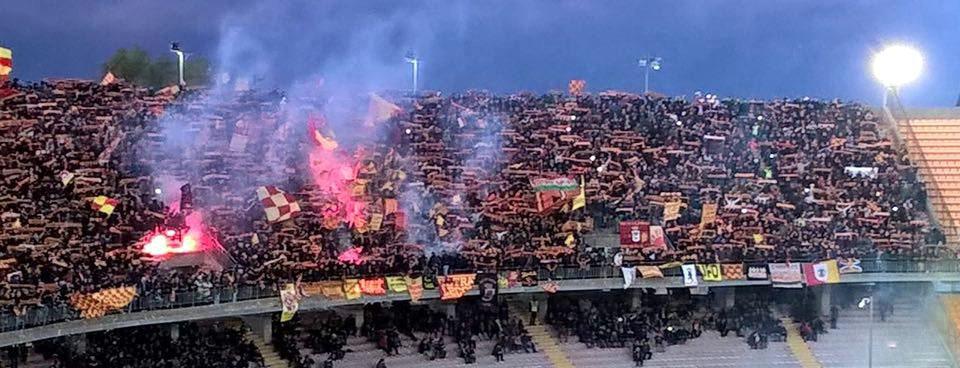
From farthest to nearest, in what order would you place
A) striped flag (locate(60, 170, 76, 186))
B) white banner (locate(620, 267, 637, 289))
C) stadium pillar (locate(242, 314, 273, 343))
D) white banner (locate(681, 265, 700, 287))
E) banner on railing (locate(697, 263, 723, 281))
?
Result: 1. banner on railing (locate(697, 263, 723, 281))
2. white banner (locate(681, 265, 700, 287))
3. white banner (locate(620, 267, 637, 289))
4. striped flag (locate(60, 170, 76, 186))
5. stadium pillar (locate(242, 314, 273, 343))

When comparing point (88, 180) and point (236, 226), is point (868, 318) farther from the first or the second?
point (88, 180)

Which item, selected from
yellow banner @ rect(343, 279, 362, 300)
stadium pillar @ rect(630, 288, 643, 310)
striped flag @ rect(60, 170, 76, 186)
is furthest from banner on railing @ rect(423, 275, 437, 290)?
striped flag @ rect(60, 170, 76, 186)

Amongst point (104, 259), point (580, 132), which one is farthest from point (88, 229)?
point (580, 132)

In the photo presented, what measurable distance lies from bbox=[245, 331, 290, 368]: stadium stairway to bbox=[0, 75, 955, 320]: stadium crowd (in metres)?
1.97

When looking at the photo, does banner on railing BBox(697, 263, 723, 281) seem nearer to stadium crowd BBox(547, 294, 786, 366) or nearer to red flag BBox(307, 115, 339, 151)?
stadium crowd BBox(547, 294, 786, 366)

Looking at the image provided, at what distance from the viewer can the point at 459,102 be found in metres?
41.7

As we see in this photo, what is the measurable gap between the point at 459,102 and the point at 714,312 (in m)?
12.2

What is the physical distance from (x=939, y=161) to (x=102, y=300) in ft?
103

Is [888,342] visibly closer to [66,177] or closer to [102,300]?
[102,300]

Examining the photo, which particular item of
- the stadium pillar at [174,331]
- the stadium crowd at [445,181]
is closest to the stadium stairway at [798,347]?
the stadium crowd at [445,181]

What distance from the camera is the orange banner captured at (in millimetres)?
33031

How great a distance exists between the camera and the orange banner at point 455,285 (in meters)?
33.0

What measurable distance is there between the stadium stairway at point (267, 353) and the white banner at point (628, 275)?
35.0 feet

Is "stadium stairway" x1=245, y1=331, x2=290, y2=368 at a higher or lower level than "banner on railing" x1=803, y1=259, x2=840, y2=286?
→ lower
